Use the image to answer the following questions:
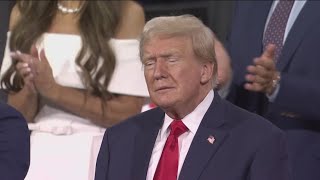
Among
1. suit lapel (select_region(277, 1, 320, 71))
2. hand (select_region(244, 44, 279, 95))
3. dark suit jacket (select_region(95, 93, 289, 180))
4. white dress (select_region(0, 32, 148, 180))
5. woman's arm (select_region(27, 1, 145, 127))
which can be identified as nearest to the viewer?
dark suit jacket (select_region(95, 93, 289, 180))

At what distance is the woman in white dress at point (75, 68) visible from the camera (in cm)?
294

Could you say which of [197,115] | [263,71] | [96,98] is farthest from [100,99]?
[197,115]

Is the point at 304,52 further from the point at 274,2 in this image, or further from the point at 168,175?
the point at 168,175

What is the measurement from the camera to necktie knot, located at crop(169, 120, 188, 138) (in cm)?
228

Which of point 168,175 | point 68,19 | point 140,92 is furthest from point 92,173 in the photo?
point 68,19

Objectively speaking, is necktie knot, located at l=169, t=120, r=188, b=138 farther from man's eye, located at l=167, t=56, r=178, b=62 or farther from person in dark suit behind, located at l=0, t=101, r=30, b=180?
person in dark suit behind, located at l=0, t=101, r=30, b=180

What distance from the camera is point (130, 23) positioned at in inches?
119

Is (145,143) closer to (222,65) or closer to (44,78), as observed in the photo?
(222,65)

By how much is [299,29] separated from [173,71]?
0.68 m

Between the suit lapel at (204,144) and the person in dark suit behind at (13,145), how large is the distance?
0.42m

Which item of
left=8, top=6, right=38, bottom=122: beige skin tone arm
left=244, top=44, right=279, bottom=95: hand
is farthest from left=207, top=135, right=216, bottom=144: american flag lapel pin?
left=8, top=6, right=38, bottom=122: beige skin tone arm

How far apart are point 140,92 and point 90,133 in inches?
9.7

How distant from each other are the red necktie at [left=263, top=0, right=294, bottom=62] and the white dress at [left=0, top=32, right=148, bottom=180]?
48cm

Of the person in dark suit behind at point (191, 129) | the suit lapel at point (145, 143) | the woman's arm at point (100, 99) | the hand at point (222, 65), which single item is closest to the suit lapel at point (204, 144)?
the person in dark suit behind at point (191, 129)
